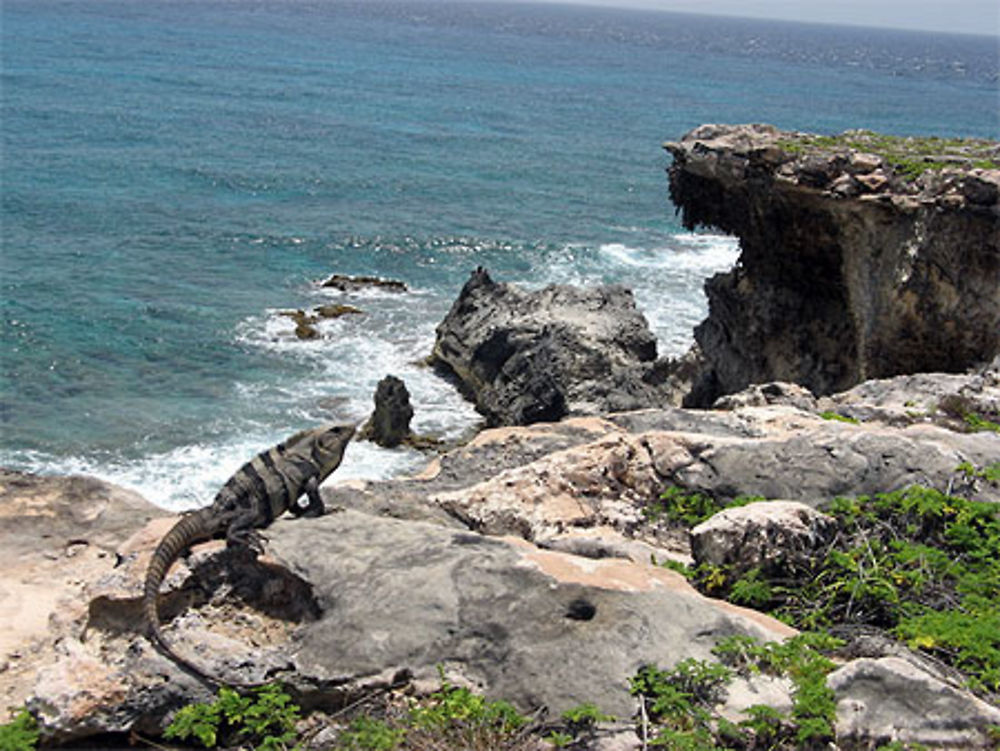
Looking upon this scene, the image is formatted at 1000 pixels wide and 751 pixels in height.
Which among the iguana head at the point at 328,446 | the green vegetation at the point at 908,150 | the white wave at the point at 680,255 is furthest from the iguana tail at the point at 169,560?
the white wave at the point at 680,255

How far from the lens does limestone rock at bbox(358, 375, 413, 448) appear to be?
25.7 m

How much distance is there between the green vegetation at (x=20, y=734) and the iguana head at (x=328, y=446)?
12.8 feet

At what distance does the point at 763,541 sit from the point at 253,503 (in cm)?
460

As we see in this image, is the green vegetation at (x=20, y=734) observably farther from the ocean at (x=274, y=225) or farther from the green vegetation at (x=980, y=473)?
the ocean at (x=274, y=225)

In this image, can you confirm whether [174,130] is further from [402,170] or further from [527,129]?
[527,129]

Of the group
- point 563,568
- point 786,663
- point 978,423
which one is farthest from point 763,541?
point 978,423

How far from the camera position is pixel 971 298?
19.4 metres

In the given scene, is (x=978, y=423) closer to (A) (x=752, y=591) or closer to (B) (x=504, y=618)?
(A) (x=752, y=591)

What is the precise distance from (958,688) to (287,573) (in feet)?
17.2

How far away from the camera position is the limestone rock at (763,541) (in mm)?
8789

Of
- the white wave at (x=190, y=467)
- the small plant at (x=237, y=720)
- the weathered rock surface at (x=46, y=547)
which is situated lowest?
the white wave at (x=190, y=467)

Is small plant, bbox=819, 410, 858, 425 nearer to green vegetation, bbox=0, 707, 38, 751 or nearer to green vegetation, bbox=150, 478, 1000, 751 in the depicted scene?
green vegetation, bbox=150, 478, 1000, 751

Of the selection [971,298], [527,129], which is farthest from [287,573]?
[527,129]

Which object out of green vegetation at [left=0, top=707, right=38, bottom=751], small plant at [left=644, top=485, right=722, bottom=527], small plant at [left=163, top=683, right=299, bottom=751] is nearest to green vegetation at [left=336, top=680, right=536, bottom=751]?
small plant at [left=163, top=683, right=299, bottom=751]
